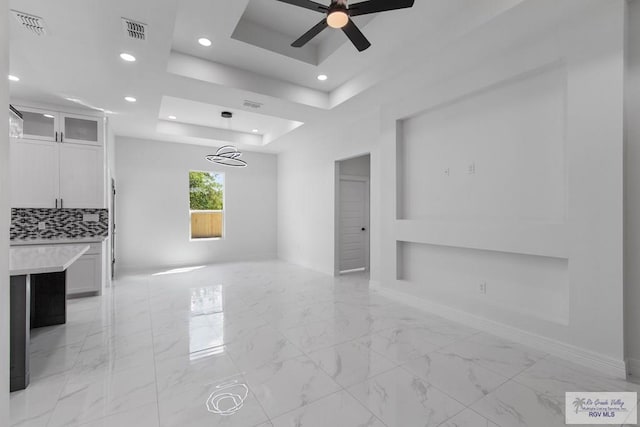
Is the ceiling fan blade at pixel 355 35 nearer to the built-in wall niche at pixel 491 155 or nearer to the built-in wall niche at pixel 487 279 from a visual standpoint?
the built-in wall niche at pixel 491 155

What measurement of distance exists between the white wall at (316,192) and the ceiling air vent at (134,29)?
3413mm

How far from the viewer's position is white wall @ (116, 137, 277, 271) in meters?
6.61

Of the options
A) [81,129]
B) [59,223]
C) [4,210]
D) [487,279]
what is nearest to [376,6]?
[4,210]

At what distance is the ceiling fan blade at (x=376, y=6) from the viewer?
2.19m

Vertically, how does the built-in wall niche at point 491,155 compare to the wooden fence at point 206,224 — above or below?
above

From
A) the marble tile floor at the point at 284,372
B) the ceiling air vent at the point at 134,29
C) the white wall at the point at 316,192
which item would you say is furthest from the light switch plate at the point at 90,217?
Result: the white wall at the point at 316,192

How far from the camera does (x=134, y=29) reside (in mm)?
2693

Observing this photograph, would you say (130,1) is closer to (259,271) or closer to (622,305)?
(622,305)

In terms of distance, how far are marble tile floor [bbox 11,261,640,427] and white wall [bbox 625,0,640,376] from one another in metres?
0.42

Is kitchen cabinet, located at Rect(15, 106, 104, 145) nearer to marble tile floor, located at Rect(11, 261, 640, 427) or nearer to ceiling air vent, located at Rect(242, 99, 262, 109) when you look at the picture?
ceiling air vent, located at Rect(242, 99, 262, 109)

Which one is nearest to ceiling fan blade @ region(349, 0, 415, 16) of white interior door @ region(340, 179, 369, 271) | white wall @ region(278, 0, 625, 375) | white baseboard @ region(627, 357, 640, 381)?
white wall @ region(278, 0, 625, 375)

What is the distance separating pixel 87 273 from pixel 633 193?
6557mm

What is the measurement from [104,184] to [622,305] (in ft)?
21.3

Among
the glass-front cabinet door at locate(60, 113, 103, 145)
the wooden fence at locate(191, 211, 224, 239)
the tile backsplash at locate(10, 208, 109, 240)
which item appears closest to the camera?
the tile backsplash at locate(10, 208, 109, 240)
